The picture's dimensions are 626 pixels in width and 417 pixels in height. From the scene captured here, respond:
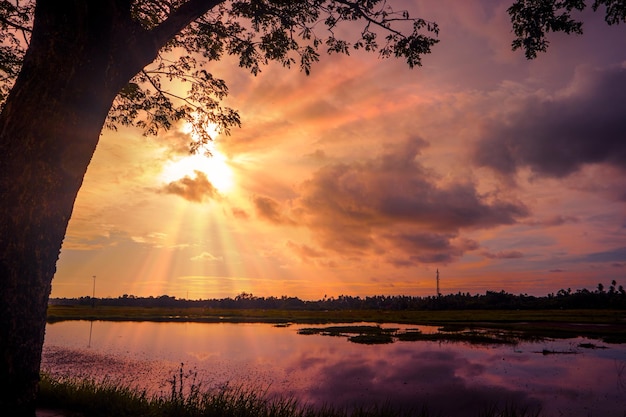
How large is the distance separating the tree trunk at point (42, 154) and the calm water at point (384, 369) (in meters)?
12.8

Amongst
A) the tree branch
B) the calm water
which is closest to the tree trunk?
the tree branch

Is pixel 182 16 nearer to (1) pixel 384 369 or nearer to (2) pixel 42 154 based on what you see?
(2) pixel 42 154

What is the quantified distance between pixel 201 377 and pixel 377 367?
1277cm

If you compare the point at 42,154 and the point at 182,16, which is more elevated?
the point at 182,16

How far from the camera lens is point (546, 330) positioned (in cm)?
5606

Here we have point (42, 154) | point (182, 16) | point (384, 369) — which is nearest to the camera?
point (42, 154)

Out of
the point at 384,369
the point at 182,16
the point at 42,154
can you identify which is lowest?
the point at 384,369

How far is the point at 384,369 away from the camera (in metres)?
31.3

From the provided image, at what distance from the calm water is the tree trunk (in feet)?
42.2

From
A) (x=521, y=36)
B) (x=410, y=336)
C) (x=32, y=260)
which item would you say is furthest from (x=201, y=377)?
(x=410, y=336)

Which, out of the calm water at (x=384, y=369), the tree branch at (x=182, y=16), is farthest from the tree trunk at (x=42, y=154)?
the calm water at (x=384, y=369)

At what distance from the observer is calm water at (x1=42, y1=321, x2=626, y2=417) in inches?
888

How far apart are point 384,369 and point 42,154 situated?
29342 mm

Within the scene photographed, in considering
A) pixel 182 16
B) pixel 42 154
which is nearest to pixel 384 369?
pixel 182 16
